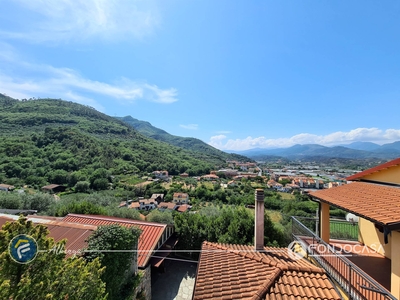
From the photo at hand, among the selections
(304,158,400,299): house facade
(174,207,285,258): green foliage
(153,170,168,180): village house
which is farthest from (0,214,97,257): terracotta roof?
(153,170,168,180): village house

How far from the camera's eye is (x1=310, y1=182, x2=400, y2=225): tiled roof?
120 inches

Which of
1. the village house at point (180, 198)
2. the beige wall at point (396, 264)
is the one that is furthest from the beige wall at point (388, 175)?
the village house at point (180, 198)

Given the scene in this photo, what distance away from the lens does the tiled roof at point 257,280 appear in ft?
10.8

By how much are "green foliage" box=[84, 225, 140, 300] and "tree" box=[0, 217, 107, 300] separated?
187cm

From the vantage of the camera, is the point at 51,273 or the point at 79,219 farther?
the point at 79,219

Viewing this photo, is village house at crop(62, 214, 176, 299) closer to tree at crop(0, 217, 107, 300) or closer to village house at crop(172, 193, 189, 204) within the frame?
tree at crop(0, 217, 107, 300)

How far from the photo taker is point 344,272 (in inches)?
146

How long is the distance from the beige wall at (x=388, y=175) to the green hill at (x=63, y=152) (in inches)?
2187

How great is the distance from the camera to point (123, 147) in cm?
8619

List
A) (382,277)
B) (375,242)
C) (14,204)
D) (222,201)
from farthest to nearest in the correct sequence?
(222,201)
(14,204)
(375,242)
(382,277)

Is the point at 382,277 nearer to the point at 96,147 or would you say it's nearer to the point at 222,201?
the point at 222,201

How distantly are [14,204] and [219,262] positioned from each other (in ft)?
76.2

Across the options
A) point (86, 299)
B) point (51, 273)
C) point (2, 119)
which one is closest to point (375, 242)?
point (86, 299)

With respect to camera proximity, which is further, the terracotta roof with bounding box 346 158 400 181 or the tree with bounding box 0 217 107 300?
the terracotta roof with bounding box 346 158 400 181
